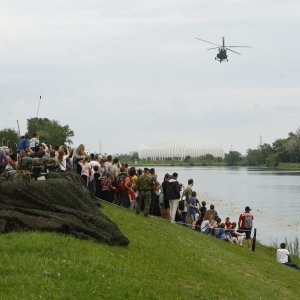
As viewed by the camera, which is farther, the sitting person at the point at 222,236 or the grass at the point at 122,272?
the sitting person at the point at 222,236

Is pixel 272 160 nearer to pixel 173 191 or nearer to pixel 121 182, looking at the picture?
pixel 173 191

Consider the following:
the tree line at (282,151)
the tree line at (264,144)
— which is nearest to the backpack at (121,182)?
the tree line at (264,144)

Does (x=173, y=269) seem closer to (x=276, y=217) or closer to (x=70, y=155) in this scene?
(x=70, y=155)

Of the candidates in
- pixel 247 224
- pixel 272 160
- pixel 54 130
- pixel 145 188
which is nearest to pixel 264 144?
pixel 272 160

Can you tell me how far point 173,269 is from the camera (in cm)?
1227

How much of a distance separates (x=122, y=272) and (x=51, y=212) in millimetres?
2497

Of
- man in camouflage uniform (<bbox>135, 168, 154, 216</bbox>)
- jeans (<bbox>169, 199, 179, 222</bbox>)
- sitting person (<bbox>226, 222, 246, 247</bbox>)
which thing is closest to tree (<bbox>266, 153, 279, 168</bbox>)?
sitting person (<bbox>226, 222, 246, 247</bbox>)

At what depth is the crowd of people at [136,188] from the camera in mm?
20828

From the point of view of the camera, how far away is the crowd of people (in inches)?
820

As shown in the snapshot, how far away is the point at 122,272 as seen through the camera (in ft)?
34.3

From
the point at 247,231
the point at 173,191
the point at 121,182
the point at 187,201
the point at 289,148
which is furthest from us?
the point at 289,148

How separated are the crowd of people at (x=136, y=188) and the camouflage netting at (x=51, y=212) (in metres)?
5.86

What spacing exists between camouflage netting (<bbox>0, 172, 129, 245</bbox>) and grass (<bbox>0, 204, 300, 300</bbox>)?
35 cm

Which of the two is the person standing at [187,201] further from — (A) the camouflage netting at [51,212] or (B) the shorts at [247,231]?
(A) the camouflage netting at [51,212]
